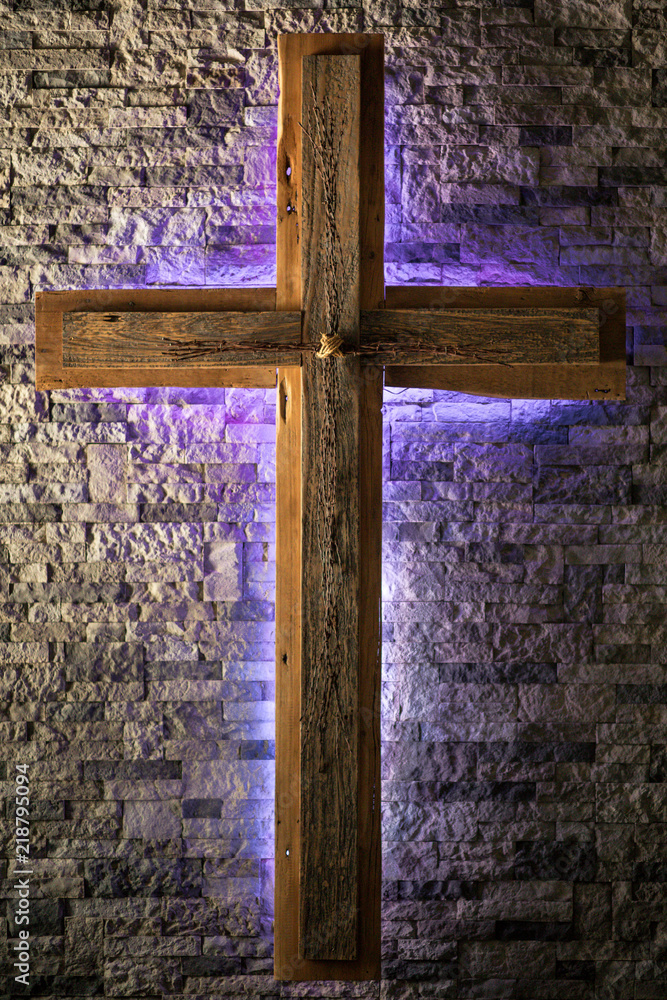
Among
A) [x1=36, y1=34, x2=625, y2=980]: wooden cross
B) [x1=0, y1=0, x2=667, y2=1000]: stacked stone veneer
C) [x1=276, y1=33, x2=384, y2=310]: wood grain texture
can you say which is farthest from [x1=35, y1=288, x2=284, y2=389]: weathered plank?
[x1=0, y1=0, x2=667, y2=1000]: stacked stone veneer

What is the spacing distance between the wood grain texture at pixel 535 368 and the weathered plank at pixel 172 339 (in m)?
0.28

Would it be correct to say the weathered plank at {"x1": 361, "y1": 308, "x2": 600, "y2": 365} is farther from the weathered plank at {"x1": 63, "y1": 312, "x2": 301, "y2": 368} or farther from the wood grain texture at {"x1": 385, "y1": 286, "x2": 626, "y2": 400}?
the weathered plank at {"x1": 63, "y1": 312, "x2": 301, "y2": 368}

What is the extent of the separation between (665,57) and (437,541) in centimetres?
134

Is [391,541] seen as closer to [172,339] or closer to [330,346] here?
[330,346]

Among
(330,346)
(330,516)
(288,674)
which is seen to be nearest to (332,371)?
(330,346)

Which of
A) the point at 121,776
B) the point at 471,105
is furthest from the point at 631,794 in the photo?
the point at 471,105

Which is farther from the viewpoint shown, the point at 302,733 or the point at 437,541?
the point at 437,541

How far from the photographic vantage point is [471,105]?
1.74 m

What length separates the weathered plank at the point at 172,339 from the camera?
1469 millimetres

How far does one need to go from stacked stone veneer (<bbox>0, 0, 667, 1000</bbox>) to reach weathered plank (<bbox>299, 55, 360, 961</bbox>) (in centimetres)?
31

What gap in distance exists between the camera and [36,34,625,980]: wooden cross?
1415mm

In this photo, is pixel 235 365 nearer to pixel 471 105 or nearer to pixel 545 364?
pixel 545 364

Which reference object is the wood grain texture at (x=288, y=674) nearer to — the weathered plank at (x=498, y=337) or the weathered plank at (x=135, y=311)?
the weathered plank at (x=135, y=311)

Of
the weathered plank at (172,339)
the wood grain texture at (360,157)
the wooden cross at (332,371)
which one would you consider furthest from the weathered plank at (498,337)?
the weathered plank at (172,339)
